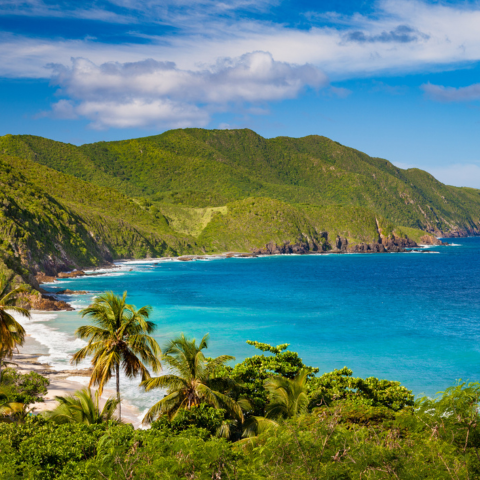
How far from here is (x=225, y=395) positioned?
24.0m

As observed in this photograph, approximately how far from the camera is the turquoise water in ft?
170

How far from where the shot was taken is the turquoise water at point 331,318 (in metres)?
51.9

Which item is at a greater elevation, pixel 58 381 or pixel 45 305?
pixel 45 305

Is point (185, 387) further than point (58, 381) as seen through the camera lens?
No

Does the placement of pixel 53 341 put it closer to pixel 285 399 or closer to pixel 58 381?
pixel 58 381

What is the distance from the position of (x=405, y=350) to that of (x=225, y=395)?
40552 millimetres

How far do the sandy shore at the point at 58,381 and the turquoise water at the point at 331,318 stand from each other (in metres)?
2.44

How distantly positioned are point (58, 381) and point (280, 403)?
24.0 meters

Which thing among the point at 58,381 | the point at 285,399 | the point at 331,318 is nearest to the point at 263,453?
the point at 285,399

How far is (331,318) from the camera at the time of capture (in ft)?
257

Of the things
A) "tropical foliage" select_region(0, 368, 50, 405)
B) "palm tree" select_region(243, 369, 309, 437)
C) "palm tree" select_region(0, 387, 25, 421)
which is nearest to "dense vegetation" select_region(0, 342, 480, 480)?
"palm tree" select_region(243, 369, 309, 437)

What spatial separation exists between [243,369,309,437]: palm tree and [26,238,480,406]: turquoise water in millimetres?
16311

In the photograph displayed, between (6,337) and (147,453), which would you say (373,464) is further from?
(6,337)

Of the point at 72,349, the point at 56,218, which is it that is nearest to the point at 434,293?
the point at 72,349
